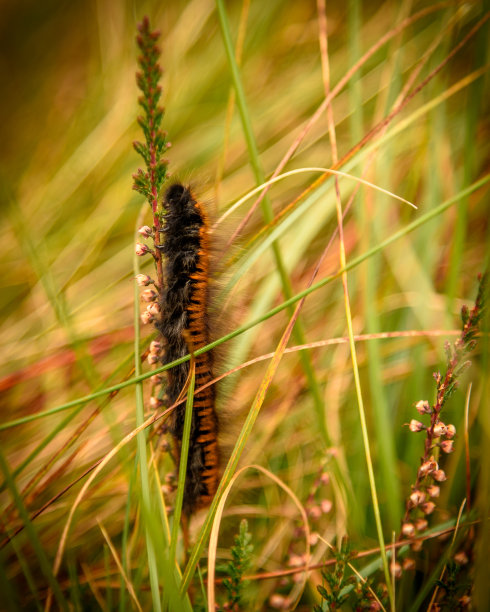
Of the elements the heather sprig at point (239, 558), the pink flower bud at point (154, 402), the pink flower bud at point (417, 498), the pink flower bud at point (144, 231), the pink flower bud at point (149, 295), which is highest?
the pink flower bud at point (144, 231)

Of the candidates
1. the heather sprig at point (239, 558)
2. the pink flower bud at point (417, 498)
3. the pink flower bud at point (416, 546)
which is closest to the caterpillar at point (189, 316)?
the heather sprig at point (239, 558)

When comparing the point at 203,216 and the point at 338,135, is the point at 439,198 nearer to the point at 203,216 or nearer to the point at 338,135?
the point at 338,135

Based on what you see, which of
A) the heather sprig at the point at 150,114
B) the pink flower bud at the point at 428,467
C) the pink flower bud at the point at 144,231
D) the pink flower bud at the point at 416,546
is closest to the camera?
the heather sprig at the point at 150,114

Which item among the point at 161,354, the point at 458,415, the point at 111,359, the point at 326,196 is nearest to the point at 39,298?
the point at 111,359

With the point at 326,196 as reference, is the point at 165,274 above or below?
below

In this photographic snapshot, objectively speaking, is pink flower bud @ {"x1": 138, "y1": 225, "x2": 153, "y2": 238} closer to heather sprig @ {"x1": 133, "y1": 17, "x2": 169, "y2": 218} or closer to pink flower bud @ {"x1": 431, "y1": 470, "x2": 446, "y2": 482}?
heather sprig @ {"x1": 133, "y1": 17, "x2": 169, "y2": 218}

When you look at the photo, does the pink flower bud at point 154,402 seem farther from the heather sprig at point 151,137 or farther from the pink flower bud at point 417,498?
the pink flower bud at point 417,498

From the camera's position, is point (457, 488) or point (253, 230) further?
point (253, 230)

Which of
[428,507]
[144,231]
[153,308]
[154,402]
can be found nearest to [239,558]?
[154,402]
